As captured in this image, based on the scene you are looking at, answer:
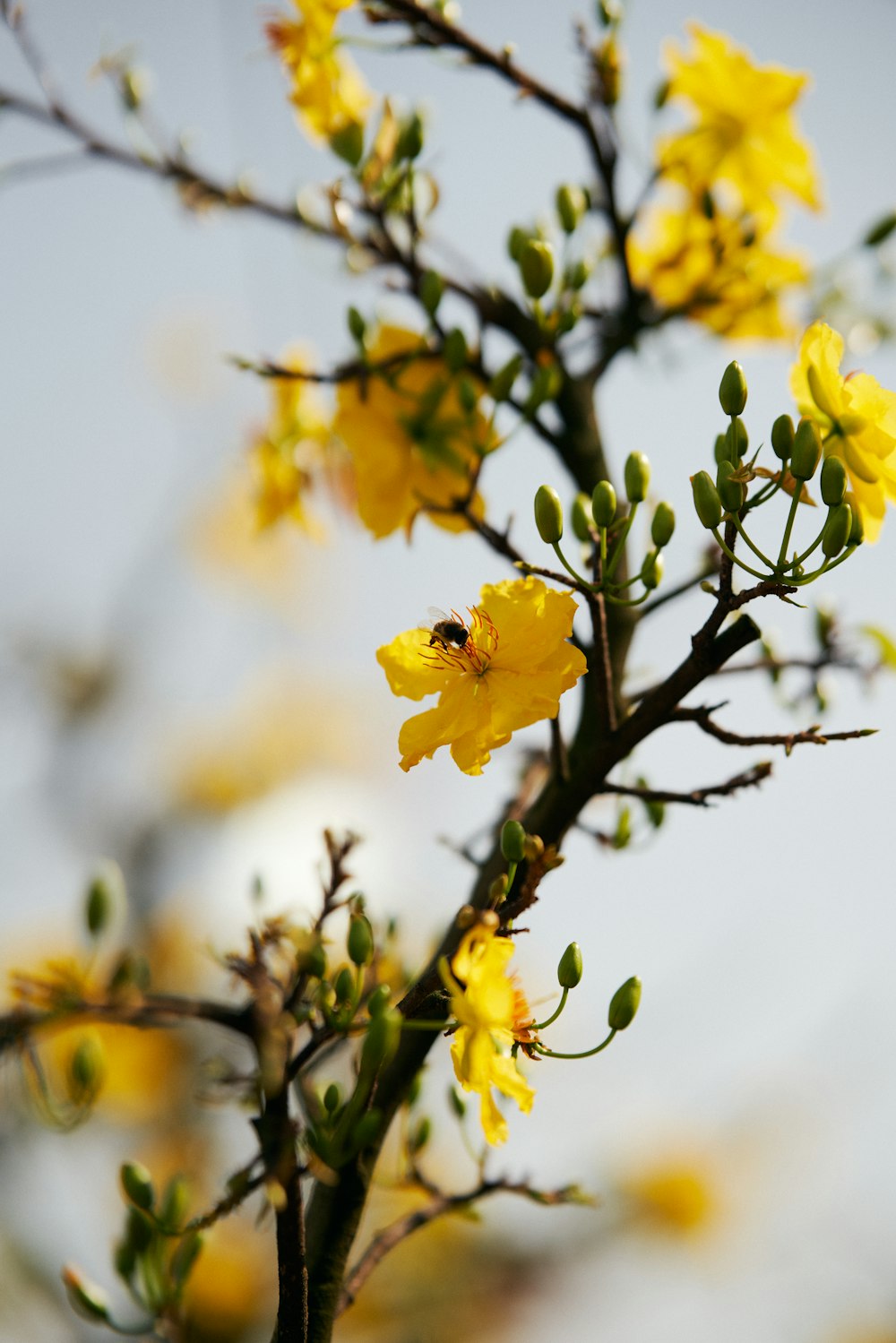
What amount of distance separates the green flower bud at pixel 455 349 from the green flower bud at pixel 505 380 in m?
0.06

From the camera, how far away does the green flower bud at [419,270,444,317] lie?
3.75ft

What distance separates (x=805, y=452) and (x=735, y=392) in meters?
0.08

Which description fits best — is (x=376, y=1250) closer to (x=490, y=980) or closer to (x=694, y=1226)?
(x=490, y=980)

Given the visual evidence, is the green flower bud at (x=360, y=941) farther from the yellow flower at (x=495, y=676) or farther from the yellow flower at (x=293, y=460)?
the yellow flower at (x=293, y=460)

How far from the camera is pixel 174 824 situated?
4414 millimetres

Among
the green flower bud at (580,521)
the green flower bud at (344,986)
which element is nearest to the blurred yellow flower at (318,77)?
the green flower bud at (580,521)

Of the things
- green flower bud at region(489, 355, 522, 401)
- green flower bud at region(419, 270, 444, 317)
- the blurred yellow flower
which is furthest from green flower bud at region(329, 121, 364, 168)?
green flower bud at region(489, 355, 522, 401)

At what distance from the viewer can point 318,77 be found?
1250 mm

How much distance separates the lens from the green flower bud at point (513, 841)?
2.52 ft

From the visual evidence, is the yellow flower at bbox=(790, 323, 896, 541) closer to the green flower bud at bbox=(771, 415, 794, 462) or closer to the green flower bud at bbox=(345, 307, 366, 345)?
the green flower bud at bbox=(771, 415, 794, 462)

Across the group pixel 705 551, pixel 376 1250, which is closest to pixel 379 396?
pixel 705 551

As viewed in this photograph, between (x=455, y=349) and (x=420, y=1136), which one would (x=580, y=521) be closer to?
(x=455, y=349)

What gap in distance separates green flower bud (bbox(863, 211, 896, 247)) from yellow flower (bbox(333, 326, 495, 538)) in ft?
2.48

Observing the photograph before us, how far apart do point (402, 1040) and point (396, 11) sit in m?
1.15
